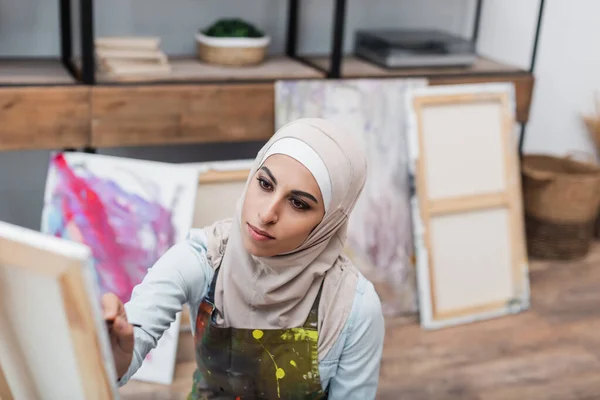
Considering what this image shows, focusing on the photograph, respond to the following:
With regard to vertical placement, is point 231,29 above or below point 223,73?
above

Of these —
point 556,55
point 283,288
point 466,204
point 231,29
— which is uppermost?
point 231,29

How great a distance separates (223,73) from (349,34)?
73 cm

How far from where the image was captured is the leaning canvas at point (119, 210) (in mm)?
2186

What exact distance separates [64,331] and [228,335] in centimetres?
49

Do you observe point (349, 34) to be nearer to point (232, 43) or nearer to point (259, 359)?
point (232, 43)

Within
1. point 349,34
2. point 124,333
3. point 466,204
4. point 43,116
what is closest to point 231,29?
point 349,34

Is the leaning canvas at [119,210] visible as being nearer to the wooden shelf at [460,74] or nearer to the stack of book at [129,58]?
the stack of book at [129,58]

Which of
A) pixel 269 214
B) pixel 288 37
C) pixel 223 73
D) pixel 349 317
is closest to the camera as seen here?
pixel 269 214

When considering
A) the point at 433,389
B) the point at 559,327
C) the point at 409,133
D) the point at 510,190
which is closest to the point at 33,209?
the point at 409,133

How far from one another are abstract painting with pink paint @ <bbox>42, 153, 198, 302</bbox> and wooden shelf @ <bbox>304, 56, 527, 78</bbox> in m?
0.74

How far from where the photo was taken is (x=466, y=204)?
2.63m

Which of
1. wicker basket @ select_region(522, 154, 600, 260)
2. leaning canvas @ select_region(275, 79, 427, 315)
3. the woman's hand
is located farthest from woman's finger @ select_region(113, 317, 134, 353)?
wicker basket @ select_region(522, 154, 600, 260)

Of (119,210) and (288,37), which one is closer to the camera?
(119,210)

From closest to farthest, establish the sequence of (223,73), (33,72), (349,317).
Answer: (349,317) → (33,72) → (223,73)
